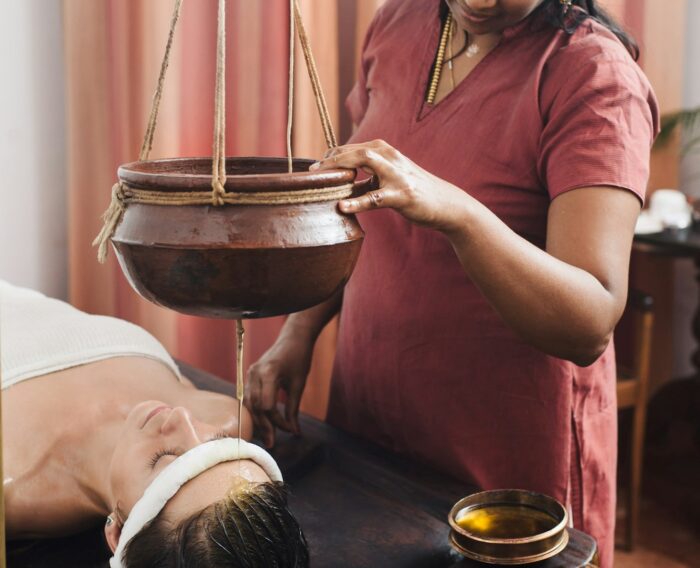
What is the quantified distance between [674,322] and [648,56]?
1069mm

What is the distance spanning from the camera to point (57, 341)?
6.01 feet

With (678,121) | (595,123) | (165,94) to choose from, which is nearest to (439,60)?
(595,123)

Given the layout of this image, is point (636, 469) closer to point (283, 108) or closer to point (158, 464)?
point (283, 108)

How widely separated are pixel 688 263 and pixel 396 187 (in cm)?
293

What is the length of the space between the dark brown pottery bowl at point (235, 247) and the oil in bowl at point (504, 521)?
0.48 metres

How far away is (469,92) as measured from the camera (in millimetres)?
1529

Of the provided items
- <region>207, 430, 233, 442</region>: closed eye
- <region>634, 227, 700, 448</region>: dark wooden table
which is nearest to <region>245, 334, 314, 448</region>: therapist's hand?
<region>207, 430, 233, 442</region>: closed eye

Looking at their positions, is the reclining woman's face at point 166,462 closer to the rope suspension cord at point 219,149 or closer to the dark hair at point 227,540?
the dark hair at point 227,540

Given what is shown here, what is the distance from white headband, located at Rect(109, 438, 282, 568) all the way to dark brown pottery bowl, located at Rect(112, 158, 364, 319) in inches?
17.3

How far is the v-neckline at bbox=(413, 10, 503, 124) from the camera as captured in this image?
1.54m

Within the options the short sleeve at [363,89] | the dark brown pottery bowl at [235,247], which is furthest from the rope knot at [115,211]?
the short sleeve at [363,89]

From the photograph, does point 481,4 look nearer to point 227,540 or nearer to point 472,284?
point 472,284

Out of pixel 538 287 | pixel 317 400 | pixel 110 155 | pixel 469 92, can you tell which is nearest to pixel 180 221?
pixel 538 287

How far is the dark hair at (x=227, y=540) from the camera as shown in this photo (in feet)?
4.19
